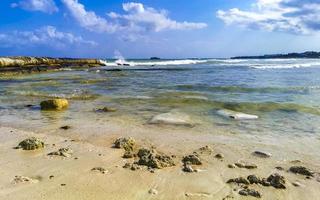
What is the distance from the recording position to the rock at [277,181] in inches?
224

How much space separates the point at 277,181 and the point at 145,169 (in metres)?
2.04

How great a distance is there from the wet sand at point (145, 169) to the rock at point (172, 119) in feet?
3.54

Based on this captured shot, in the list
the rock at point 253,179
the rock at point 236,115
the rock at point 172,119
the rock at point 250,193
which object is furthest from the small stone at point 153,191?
the rock at point 236,115

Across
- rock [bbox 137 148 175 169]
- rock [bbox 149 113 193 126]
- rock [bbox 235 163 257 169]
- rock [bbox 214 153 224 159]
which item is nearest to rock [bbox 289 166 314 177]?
rock [bbox 235 163 257 169]

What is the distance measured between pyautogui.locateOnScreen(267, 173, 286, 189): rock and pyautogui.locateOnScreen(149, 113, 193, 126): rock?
15.8 ft

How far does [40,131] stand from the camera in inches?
386

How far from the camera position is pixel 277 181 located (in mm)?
5754

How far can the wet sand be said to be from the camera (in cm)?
542

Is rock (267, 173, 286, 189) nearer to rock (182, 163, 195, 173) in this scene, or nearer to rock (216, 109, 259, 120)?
rock (182, 163, 195, 173)

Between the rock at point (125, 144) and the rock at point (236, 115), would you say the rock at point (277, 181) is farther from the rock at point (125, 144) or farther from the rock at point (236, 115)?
the rock at point (236, 115)

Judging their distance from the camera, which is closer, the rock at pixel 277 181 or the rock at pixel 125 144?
the rock at pixel 277 181

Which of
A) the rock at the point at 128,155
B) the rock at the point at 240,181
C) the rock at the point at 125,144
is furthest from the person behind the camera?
the rock at the point at 125,144

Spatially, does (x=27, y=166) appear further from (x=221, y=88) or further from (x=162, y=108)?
(x=221, y=88)

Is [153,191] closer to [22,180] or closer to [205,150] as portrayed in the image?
[22,180]
